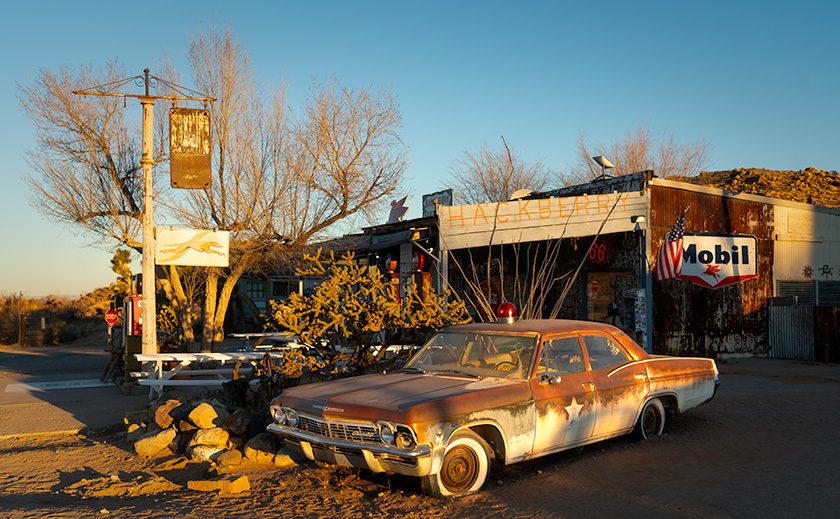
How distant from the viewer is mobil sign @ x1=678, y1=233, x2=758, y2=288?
15.7 metres

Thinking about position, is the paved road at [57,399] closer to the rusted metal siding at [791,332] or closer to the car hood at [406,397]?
the car hood at [406,397]

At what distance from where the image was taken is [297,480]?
235 inches

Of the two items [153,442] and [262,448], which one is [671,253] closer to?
[262,448]

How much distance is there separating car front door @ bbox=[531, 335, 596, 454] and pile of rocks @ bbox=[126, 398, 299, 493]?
2.46 meters

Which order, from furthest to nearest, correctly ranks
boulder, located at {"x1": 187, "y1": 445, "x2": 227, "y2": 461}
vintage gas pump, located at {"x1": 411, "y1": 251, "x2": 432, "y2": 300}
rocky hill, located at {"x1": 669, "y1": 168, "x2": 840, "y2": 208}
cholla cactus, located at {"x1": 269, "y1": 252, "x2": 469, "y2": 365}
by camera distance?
rocky hill, located at {"x1": 669, "y1": 168, "x2": 840, "y2": 208} → vintage gas pump, located at {"x1": 411, "y1": 251, "x2": 432, "y2": 300} → cholla cactus, located at {"x1": 269, "y1": 252, "x2": 469, "y2": 365} → boulder, located at {"x1": 187, "y1": 445, "x2": 227, "y2": 461}

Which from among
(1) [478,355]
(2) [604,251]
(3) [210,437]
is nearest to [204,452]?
(3) [210,437]

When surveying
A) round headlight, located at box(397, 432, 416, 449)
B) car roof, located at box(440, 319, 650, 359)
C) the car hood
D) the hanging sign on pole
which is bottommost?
round headlight, located at box(397, 432, 416, 449)

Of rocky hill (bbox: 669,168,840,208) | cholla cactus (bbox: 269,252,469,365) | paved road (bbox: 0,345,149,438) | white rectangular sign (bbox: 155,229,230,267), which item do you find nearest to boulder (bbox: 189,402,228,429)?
cholla cactus (bbox: 269,252,469,365)

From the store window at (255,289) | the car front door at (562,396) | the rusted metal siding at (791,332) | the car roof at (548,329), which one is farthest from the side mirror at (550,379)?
the store window at (255,289)

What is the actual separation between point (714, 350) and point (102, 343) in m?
23.7

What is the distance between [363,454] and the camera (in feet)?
16.8

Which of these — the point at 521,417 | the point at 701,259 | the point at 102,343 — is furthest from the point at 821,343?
the point at 102,343

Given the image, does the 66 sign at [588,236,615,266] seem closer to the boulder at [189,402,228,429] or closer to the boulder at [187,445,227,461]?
the boulder at [189,402,228,429]

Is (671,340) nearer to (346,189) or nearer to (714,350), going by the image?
(714,350)
